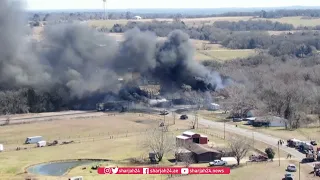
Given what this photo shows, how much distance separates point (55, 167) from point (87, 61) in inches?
1561

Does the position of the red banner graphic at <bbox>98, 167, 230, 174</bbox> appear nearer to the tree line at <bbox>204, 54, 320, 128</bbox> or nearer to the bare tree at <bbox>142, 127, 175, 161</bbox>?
the bare tree at <bbox>142, 127, 175, 161</bbox>

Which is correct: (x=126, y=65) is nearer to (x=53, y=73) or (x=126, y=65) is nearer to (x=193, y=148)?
(x=53, y=73)

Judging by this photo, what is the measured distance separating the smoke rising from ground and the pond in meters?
28.7

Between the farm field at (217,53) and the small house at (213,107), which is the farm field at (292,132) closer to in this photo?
the small house at (213,107)

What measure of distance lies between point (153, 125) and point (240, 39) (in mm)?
78022

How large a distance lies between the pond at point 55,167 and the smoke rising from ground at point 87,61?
28711mm

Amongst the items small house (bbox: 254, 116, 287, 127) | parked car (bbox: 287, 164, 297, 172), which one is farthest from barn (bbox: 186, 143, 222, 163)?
small house (bbox: 254, 116, 287, 127)

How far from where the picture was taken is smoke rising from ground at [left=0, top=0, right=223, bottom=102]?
69250 millimetres

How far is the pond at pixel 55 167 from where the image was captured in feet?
119

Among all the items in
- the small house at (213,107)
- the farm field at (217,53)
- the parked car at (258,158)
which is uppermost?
the farm field at (217,53)

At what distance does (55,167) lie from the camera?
38.0 metres

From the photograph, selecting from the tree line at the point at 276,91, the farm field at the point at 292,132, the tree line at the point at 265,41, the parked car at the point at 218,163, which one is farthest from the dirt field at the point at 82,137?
the tree line at the point at 265,41

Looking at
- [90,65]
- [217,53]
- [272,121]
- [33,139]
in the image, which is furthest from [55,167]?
[217,53]

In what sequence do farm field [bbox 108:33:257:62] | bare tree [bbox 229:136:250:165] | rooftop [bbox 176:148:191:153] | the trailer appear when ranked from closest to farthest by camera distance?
bare tree [bbox 229:136:250:165] < rooftop [bbox 176:148:191:153] < the trailer < farm field [bbox 108:33:257:62]
